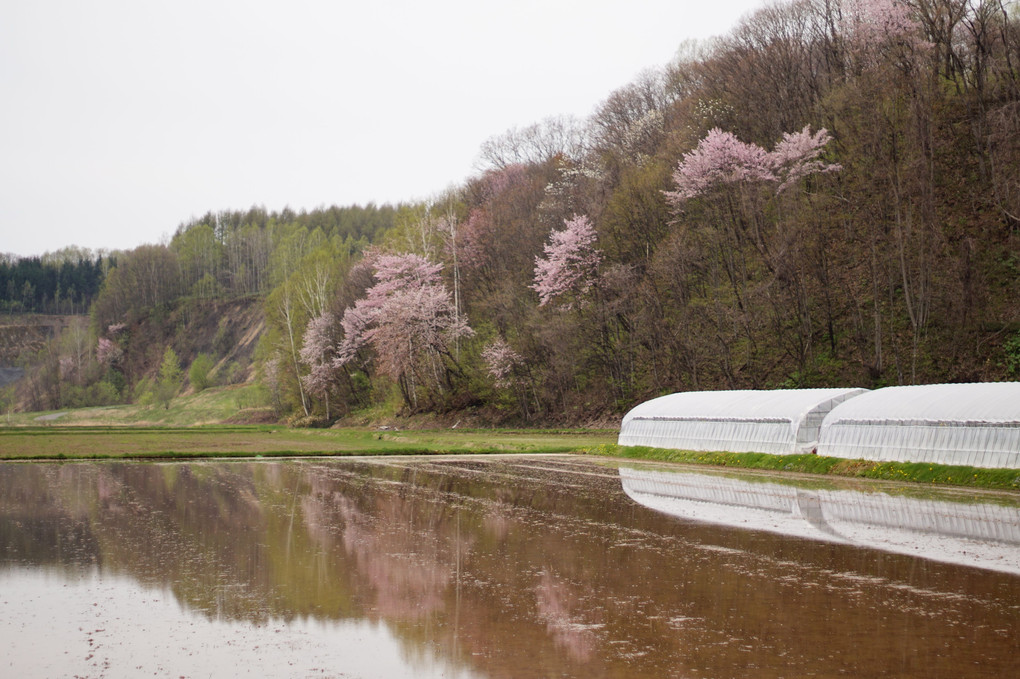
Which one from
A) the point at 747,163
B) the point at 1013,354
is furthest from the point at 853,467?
the point at 747,163

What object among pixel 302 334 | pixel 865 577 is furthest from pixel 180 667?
pixel 302 334

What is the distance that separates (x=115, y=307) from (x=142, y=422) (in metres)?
67.4

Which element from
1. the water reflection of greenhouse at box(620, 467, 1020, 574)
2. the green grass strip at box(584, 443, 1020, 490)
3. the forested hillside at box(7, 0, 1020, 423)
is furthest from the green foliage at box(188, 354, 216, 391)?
the water reflection of greenhouse at box(620, 467, 1020, 574)

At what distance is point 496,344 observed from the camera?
65.4m

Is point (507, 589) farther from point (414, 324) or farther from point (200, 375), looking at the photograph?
point (200, 375)

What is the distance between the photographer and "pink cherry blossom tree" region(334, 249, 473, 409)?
72.1 meters

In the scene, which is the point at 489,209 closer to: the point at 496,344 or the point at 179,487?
the point at 496,344

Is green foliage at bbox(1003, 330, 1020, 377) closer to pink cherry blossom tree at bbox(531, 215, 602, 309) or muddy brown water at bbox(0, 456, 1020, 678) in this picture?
muddy brown water at bbox(0, 456, 1020, 678)

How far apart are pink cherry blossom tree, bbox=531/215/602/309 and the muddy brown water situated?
38.7 meters

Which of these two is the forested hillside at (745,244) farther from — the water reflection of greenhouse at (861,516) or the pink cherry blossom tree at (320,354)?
the water reflection of greenhouse at (861,516)

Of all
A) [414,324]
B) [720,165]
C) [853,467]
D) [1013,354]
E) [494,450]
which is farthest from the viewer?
[414,324]

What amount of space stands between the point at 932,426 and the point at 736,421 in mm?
9054

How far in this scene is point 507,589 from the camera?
1301cm

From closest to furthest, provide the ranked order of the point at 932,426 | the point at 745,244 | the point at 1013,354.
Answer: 1. the point at 932,426
2. the point at 1013,354
3. the point at 745,244
